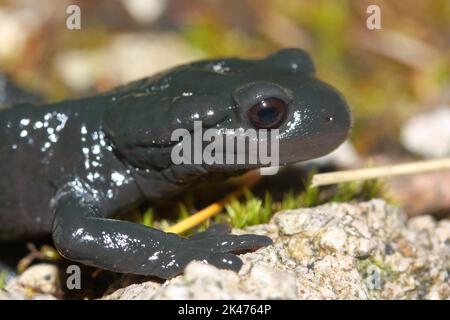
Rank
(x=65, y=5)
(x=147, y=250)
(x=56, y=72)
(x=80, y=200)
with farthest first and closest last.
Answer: (x=65, y=5) → (x=56, y=72) → (x=80, y=200) → (x=147, y=250)

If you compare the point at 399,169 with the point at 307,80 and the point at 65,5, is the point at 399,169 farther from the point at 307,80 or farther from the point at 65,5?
the point at 65,5

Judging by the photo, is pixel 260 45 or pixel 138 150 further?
pixel 260 45

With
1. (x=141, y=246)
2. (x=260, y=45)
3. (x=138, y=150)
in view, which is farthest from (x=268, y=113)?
(x=260, y=45)

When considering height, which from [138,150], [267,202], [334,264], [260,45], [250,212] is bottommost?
[334,264]

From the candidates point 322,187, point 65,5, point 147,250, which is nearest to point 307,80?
point 322,187

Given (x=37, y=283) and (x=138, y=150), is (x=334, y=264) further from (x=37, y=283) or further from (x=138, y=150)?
(x=37, y=283)

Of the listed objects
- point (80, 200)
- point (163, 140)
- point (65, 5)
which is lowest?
point (80, 200)

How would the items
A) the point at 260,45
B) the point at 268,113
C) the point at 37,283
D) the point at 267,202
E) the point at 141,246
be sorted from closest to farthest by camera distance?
the point at 141,246, the point at 268,113, the point at 37,283, the point at 267,202, the point at 260,45
